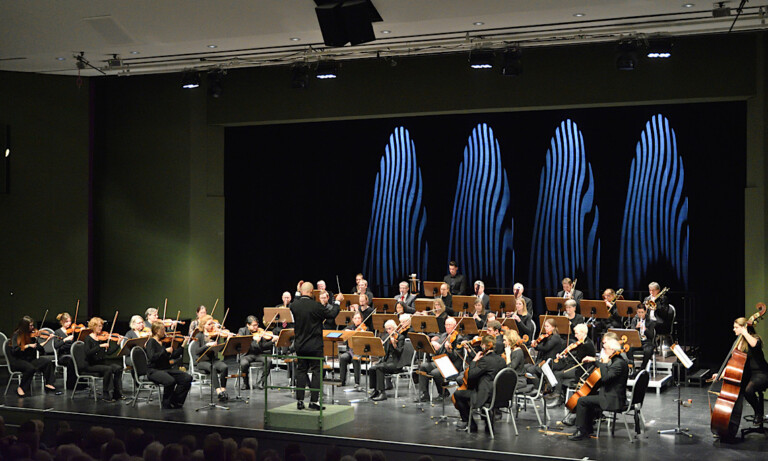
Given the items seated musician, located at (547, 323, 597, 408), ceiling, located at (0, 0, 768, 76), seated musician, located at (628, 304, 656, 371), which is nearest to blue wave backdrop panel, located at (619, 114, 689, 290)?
seated musician, located at (628, 304, 656, 371)

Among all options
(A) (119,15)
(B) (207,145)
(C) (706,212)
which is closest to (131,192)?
(B) (207,145)

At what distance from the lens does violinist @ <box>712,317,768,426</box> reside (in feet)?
29.6

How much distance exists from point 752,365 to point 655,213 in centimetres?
537

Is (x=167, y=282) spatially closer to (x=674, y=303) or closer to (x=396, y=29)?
(x=396, y=29)

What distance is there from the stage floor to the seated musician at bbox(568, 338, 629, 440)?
213 mm

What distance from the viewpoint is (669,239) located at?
14.1 meters

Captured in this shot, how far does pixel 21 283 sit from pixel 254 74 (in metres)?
5.27

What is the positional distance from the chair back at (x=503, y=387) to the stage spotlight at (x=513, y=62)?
422 cm

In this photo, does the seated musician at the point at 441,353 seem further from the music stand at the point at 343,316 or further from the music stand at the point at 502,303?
the music stand at the point at 502,303

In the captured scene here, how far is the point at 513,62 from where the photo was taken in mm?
11273

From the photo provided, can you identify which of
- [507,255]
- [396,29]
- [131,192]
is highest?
[396,29]

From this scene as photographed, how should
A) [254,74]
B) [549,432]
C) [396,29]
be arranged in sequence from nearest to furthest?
[549,432] < [396,29] < [254,74]

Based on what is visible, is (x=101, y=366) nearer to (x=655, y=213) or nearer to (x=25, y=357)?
(x=25, y=357)

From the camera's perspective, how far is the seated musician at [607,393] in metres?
8.84
